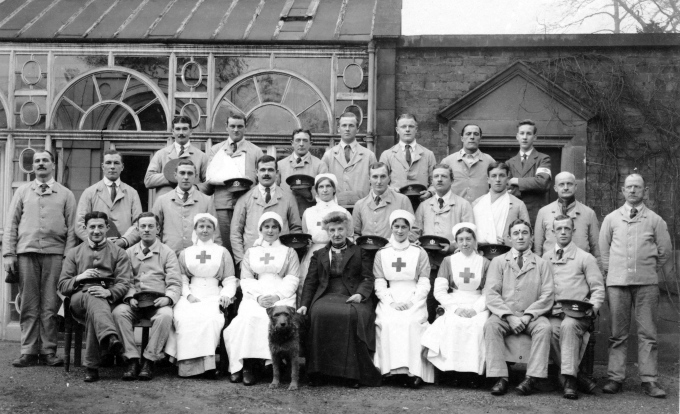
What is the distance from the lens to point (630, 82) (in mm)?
10023

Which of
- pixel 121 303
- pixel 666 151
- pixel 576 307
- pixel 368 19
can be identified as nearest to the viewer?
pixel 576 307

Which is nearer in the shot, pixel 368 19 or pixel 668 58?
pixel 668 58

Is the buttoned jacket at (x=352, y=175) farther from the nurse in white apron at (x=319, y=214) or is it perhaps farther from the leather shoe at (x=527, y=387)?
the leather shoe at (x=527, y=387)

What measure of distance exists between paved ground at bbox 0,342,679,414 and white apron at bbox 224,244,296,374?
315mm

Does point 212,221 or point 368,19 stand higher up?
point 368,19

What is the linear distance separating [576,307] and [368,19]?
5369 mm

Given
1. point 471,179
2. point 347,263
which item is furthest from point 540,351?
point 471,179

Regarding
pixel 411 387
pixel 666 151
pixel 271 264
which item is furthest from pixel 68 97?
pixel 666 151

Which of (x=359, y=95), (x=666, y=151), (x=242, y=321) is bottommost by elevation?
(x=242, y=321)

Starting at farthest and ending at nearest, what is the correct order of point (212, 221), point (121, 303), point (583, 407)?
1. point (212, 221)
2. point (121, 303)
3. point (583, 407)

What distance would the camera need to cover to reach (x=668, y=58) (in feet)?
33.0

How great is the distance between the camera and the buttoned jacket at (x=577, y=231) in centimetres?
780

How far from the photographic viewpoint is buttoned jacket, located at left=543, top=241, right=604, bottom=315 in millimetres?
7297

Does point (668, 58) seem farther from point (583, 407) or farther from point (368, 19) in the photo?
point (583, 407)
